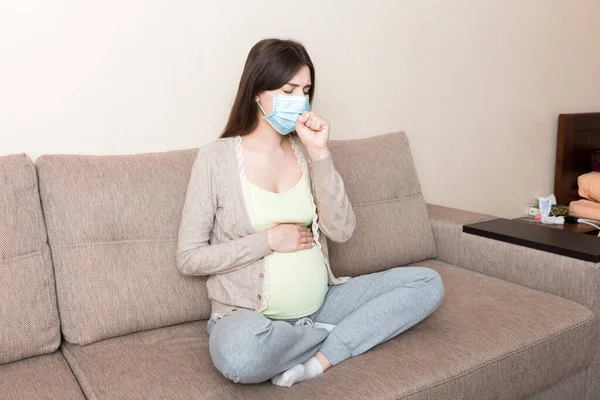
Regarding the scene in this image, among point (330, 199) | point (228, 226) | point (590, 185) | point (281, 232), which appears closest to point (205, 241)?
point (228, 226)

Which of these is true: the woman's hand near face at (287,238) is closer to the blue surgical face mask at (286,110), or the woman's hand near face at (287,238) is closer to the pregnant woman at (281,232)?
the pregnant woman at (281,232)

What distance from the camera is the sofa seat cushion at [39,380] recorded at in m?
1.33

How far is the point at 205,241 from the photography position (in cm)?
162

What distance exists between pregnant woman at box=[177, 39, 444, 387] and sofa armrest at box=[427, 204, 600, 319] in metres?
0.49

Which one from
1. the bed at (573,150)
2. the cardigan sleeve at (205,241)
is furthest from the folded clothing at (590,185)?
the cardigan sleeve at (205,241)

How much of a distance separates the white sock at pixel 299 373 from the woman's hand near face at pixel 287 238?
0.31 meters

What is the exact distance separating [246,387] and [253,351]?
0.33 feet

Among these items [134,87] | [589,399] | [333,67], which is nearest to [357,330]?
[589,399]

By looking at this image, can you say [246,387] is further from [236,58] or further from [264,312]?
Answer: [236,58]

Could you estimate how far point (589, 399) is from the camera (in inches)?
73.4

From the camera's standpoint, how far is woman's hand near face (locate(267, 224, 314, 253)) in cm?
160

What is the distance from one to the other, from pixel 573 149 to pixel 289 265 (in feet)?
7.14

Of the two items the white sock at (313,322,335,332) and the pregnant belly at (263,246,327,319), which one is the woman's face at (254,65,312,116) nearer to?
the pregnant belly at (263,246,327,319)

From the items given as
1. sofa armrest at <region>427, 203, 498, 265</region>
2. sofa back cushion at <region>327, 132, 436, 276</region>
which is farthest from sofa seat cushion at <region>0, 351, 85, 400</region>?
sofa armrest at <region>427, 203, 498, 265</region>
